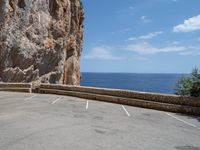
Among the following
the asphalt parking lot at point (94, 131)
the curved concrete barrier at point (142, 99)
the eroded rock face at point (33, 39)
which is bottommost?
the asphalt parking lot at point (94, 131)

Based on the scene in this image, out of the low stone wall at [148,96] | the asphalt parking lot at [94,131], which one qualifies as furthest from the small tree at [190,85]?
the asphalt parking lot at [94,131]

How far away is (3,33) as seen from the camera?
1097 inches

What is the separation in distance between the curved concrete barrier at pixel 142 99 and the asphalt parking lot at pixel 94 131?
1369mm

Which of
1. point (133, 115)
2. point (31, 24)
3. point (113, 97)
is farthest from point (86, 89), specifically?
point (31, 24)

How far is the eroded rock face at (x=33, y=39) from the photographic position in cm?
2847

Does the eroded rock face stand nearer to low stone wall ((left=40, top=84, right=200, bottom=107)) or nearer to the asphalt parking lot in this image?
low stone wall ((left=40, top=84, right=200, bottom=107))

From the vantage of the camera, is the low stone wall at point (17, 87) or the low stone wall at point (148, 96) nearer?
the low stone wall at point (148, 96)

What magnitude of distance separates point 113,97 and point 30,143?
10.5 meters

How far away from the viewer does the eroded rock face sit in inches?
1121

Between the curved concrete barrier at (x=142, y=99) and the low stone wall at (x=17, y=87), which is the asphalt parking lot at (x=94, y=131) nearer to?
the curved concrete barrier at (x=142, y=99)

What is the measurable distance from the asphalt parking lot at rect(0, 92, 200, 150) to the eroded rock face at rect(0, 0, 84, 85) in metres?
→ 17.4

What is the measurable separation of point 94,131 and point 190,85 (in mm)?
9287

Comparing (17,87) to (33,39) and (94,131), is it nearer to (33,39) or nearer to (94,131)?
(33,39)

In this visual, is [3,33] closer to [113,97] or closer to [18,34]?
[18,34]
